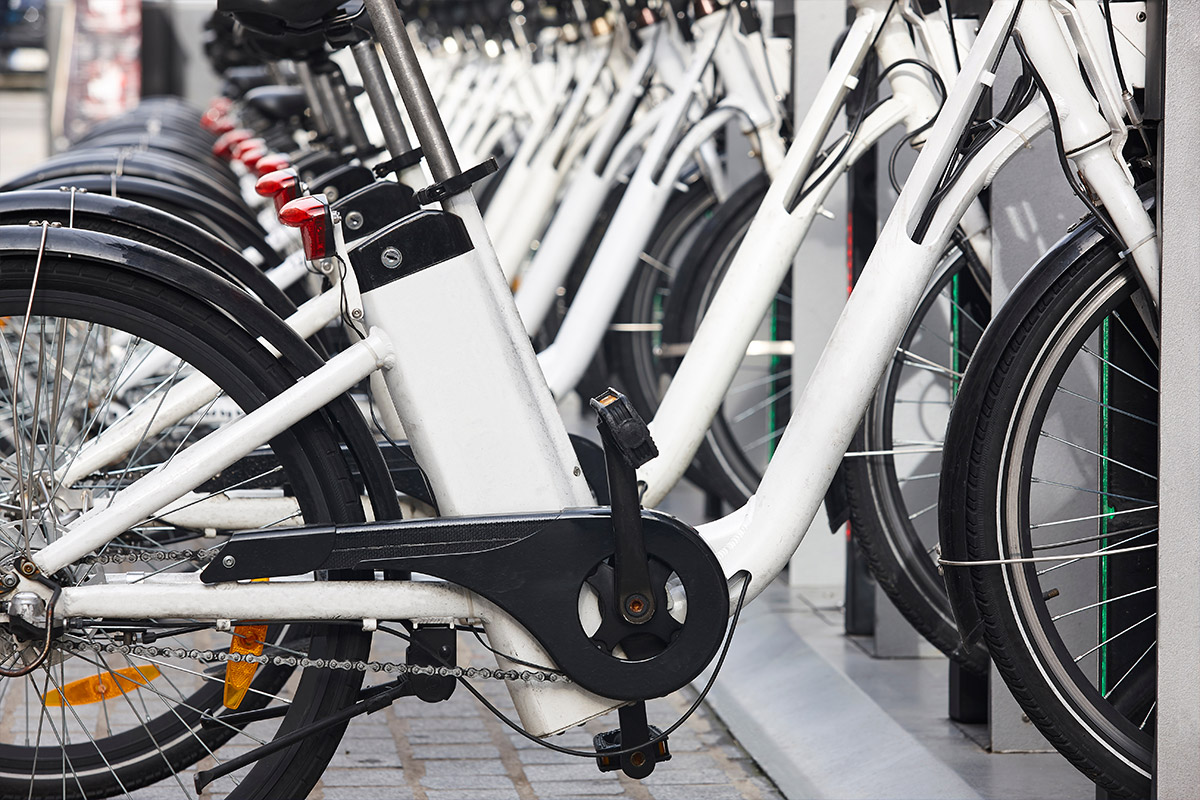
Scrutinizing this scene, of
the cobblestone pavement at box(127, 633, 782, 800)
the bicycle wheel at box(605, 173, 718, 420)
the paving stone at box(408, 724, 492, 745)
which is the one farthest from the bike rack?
the bicycle wheel at box(605, 173, 718, 420)

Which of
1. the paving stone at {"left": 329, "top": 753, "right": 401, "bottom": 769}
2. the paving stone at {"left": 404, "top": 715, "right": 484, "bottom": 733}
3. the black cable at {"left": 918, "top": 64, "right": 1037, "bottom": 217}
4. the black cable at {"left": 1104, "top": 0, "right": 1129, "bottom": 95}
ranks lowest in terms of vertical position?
the paving stone at {"left": 404, "top": 715, "right": 484, "bottom": 733}

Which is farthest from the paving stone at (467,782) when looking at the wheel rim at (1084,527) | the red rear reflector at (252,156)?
the red rear reflector at (252,156)

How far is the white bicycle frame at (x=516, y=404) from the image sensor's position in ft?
7.11

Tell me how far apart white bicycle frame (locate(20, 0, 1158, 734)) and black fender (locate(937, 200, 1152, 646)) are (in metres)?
0.08

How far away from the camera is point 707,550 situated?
2.28m

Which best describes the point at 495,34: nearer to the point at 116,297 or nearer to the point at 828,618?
the point at 828,618

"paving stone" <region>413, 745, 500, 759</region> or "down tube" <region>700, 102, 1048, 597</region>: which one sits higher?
"down tube" <region>700, 102, 1048, 597</region>

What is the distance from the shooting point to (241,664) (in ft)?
7.61

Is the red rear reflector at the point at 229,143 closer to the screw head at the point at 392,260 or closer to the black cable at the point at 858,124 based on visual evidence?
the black cable at the point at 858,124

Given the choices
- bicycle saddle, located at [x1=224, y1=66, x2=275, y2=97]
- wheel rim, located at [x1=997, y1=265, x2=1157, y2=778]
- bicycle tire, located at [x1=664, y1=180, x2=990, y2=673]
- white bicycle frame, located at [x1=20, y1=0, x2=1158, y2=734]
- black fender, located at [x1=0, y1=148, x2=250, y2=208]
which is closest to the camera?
white bicycle frame, located at [x1=20, y1=0, x2=1158, y2=734]

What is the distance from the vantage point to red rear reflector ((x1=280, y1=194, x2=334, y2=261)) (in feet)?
7.27

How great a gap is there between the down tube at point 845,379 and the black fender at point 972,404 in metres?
0.14

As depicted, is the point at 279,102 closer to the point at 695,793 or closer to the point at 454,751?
the point at 454,751

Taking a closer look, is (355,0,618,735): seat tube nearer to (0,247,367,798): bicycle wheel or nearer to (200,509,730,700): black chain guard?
(200,509,730,700): black chain guard
